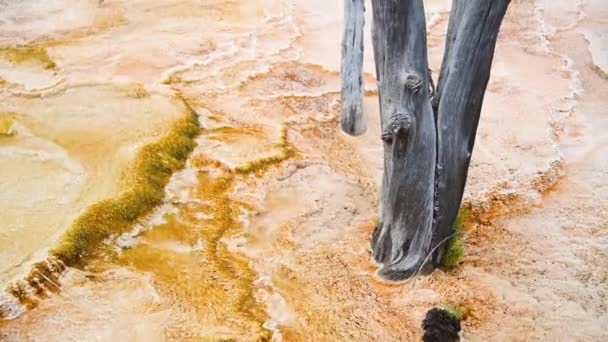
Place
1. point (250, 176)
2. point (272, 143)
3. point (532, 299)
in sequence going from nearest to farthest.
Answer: point (532, 299)
point (250, 176)
point (272, 143)

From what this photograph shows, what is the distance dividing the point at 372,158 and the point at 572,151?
6.47ft

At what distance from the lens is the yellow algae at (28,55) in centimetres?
631

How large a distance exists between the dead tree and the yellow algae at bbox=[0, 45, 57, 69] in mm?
4647

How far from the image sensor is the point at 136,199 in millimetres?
4004

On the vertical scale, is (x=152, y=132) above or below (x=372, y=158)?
above

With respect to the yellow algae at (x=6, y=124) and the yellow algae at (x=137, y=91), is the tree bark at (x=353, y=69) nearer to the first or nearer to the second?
the yellow algae at (x=137, y=91)

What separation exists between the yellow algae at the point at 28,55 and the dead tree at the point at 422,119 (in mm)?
4647

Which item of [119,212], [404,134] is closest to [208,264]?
[119,212]

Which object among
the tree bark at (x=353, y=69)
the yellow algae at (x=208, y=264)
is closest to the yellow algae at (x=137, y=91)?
the yellow algae at (x=208, y=264)

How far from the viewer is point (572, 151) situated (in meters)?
5.28

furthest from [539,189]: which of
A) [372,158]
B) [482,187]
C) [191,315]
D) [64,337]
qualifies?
[64,337]

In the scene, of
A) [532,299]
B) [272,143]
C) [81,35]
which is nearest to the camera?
[532,299]

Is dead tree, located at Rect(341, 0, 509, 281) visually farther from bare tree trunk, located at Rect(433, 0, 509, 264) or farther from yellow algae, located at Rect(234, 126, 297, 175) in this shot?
yellow algae, located at Rect(234, 126, 297, 175)

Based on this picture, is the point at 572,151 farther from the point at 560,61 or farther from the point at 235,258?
the point at 235,258
